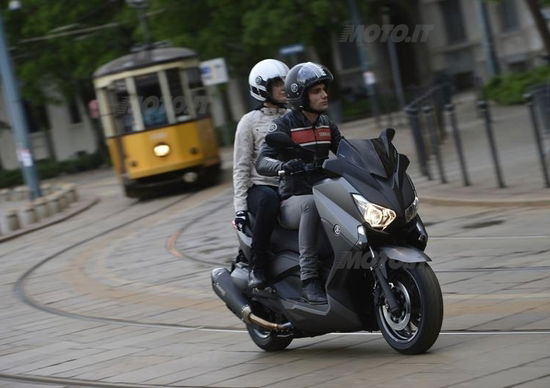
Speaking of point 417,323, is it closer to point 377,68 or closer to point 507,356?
point 507,356

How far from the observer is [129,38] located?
4212cm

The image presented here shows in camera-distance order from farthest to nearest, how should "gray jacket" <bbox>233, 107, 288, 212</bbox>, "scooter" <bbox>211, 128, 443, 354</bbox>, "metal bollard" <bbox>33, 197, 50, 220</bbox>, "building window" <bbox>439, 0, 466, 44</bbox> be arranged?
"building window" <bbox>439, 0, 466, 44</bbox>
"metal bollard" <bbox>33, 197, 50, 220</bbox>
"gray jacket" <bbox>233, 107, 288, 212</bbox>
"scooter" <bbox>211, 128, 443, 354</bbox>

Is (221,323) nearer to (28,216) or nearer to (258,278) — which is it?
(258,278)

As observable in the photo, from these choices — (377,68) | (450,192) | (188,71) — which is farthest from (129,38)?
(450,192)

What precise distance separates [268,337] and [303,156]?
52.2 inches

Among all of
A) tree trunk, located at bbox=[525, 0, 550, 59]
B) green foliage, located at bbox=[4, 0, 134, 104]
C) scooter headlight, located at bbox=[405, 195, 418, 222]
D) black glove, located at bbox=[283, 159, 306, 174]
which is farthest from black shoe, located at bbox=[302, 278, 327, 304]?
green foliage, located at bbox=[4, 0, 134, 104]

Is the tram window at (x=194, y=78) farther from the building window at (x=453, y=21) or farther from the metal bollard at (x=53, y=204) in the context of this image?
the building window at (x=453, y=21)

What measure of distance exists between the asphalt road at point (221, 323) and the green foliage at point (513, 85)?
1498cm

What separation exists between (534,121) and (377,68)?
34.5m

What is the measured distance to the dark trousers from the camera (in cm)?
699

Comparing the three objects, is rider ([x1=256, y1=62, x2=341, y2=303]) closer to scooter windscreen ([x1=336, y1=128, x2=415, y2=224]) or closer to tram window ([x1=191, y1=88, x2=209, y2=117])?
scooter windscreen ([x1=336, y1=128, x2=415, y2=224])

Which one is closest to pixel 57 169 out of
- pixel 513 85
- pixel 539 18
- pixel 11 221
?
pixel 513 85

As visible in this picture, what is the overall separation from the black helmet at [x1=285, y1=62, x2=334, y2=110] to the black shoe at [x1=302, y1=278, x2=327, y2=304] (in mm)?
1004

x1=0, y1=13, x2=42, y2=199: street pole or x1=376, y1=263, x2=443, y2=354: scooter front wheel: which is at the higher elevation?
x1=0, y1=13, x2=42, y2=199: street pole
